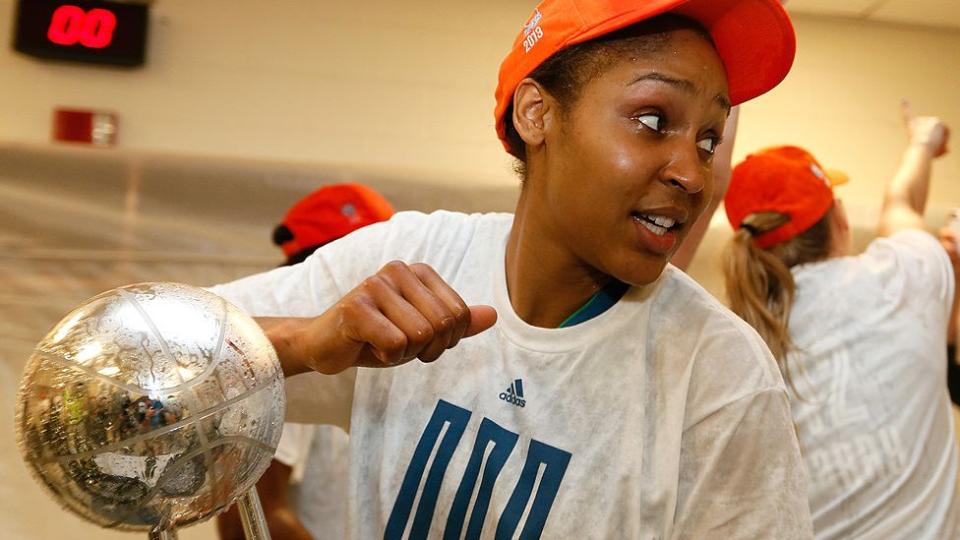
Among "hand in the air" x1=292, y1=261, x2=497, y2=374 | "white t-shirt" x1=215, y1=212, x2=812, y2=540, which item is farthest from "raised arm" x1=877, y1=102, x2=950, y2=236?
"hand in the air" x1=292, y1=261, x2=497, y2=374

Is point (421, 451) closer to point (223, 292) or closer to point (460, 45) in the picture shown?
point (223, 292)

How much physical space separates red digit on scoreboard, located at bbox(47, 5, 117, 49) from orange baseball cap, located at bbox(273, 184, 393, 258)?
124 cm

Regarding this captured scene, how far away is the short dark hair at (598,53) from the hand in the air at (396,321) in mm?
328

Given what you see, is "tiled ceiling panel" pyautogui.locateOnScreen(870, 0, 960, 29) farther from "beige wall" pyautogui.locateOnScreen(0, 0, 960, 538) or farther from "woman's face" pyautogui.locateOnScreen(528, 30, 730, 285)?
"woman's face" pyautogui.locateOnScreen(528, 30, 730, 285)

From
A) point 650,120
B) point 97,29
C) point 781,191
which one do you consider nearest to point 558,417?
point 650,120

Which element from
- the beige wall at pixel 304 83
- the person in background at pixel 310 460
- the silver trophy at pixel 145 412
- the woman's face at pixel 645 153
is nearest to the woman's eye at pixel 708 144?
the woman's face at pixel 645 153

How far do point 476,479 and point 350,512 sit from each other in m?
0.19

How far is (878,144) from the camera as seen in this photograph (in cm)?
352

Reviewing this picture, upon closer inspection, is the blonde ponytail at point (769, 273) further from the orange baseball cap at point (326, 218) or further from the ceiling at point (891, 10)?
the ceiling at point (891, 10)

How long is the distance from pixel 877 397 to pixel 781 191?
0.55 meters

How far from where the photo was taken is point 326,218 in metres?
2.18

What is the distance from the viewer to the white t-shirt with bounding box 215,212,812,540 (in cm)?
95

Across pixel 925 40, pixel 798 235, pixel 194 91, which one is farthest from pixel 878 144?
pixel 194 91

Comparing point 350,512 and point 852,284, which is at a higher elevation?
point 852,284
